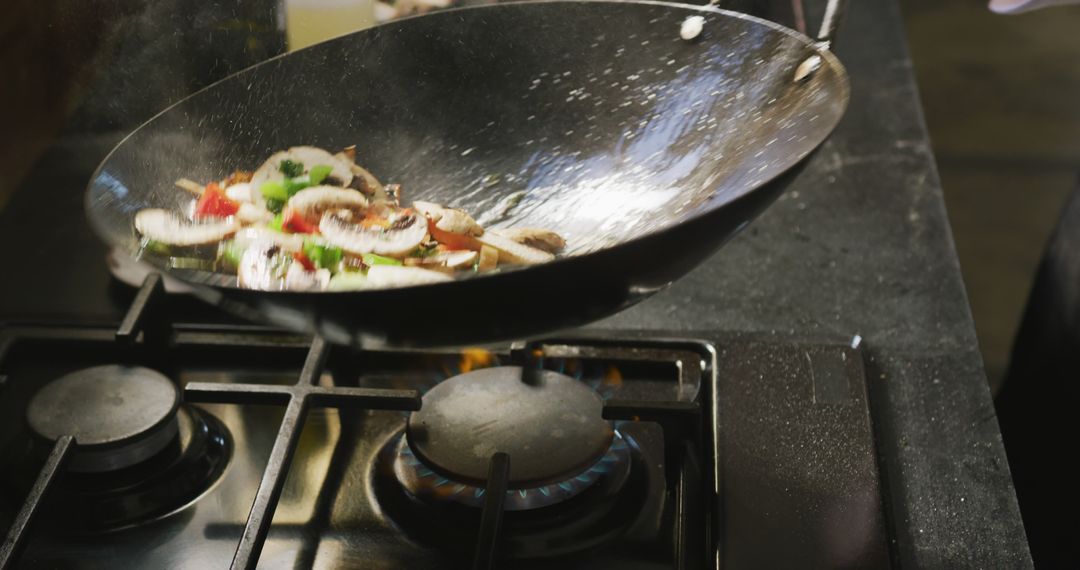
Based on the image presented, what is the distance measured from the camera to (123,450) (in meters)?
0.76

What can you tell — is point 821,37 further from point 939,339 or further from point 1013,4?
point 1013,4

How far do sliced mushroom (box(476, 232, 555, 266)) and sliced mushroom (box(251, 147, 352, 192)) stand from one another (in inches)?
4.5

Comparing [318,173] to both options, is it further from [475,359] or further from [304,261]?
[475,359]

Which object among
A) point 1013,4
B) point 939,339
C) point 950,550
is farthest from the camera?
point 1013,4

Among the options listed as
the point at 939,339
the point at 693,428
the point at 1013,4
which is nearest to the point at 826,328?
the point at 939,339

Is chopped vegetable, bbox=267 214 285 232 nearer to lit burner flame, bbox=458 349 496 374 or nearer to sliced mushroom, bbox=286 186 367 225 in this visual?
sliced mushroom, bbox=286 186 367 225

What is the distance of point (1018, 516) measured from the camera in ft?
2.33

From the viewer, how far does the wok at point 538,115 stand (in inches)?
27.7

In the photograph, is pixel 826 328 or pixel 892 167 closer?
pixel 826 328

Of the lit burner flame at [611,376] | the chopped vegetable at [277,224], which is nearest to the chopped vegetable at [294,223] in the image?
the chopped vegetable at [277,224]

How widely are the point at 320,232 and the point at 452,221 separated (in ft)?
0.29

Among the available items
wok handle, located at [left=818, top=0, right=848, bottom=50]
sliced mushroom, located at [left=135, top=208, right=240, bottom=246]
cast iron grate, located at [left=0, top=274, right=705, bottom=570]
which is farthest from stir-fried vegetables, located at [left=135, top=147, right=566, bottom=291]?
wok handle, located at [left=818, top=0, right=848, bottom=50]

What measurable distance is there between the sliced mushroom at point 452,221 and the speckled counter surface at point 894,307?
21 cm

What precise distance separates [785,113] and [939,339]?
11.3 inches
